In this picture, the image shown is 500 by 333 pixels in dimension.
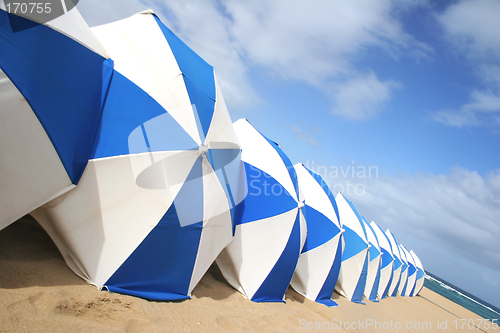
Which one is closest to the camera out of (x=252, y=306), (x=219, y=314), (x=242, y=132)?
(x=219, y=314)

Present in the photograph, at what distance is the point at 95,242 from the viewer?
3.75 metres

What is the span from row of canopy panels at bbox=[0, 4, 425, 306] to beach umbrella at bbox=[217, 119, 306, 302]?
0.03m

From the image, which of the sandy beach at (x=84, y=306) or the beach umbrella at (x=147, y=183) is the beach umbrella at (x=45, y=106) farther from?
the sandy beach at (x=84, y=306)

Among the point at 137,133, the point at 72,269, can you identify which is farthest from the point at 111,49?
the point at 72,269

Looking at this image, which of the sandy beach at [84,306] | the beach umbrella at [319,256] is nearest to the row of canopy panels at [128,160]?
the sandy beach at [84,306]

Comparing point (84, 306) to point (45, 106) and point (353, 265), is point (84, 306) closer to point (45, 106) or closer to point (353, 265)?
point (45, 106)

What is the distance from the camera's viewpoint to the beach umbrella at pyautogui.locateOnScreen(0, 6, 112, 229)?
2928mm

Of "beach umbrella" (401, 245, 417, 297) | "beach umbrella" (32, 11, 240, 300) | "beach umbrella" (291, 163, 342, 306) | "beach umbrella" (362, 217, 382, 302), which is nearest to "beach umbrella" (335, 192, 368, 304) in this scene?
"beach umbrella" (362, 217, 382, 302)

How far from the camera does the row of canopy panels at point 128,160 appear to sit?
314 cm

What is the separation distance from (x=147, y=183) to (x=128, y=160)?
42cm

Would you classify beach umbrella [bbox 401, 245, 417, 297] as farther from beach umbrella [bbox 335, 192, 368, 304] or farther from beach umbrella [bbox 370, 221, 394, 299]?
beach umbrella [bbox 335, 192, 368, 304]

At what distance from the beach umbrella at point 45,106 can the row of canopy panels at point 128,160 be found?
0.5 inches

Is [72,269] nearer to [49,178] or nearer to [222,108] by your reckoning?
[49,178]

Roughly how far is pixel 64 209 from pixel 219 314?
2.82 metres
